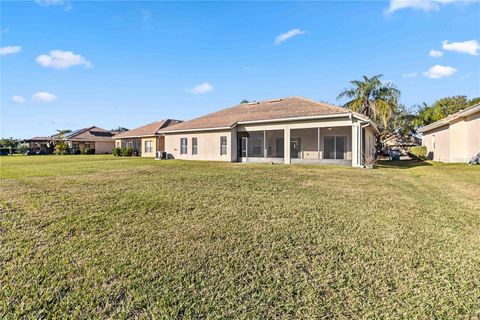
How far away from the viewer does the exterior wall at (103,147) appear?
4644 centimetres

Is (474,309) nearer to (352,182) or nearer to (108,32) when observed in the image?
(352,182)

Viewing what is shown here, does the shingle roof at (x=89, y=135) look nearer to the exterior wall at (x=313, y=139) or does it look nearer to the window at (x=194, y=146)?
the window at (x=194, y=146)

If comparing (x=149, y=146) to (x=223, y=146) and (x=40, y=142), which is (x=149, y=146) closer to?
(x=223, y=146)

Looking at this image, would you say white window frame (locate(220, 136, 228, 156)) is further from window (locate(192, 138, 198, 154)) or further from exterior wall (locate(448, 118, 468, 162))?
exterior wall (locate(448, 118, 468, 162))

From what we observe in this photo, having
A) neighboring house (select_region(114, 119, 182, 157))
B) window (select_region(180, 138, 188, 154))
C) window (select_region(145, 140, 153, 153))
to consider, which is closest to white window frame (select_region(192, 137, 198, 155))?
window (select_region(180, 138, 188, 154))

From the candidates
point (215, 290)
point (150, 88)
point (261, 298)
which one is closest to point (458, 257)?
point (261, 298)

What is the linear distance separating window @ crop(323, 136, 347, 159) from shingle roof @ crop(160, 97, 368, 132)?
273 cm

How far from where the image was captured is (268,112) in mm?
21859

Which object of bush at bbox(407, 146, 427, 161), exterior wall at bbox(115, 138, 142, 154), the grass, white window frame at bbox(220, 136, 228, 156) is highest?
exterior wall at bbox(115, 138, 142, 154)

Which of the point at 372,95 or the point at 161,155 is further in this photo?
the point at 372,95

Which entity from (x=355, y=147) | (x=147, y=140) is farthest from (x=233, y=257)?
(x=147, y=140)

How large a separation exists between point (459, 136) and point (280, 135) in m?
13.3

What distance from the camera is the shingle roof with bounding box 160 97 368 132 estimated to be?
18.6 m

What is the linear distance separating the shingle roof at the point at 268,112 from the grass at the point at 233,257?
12.5 meters
